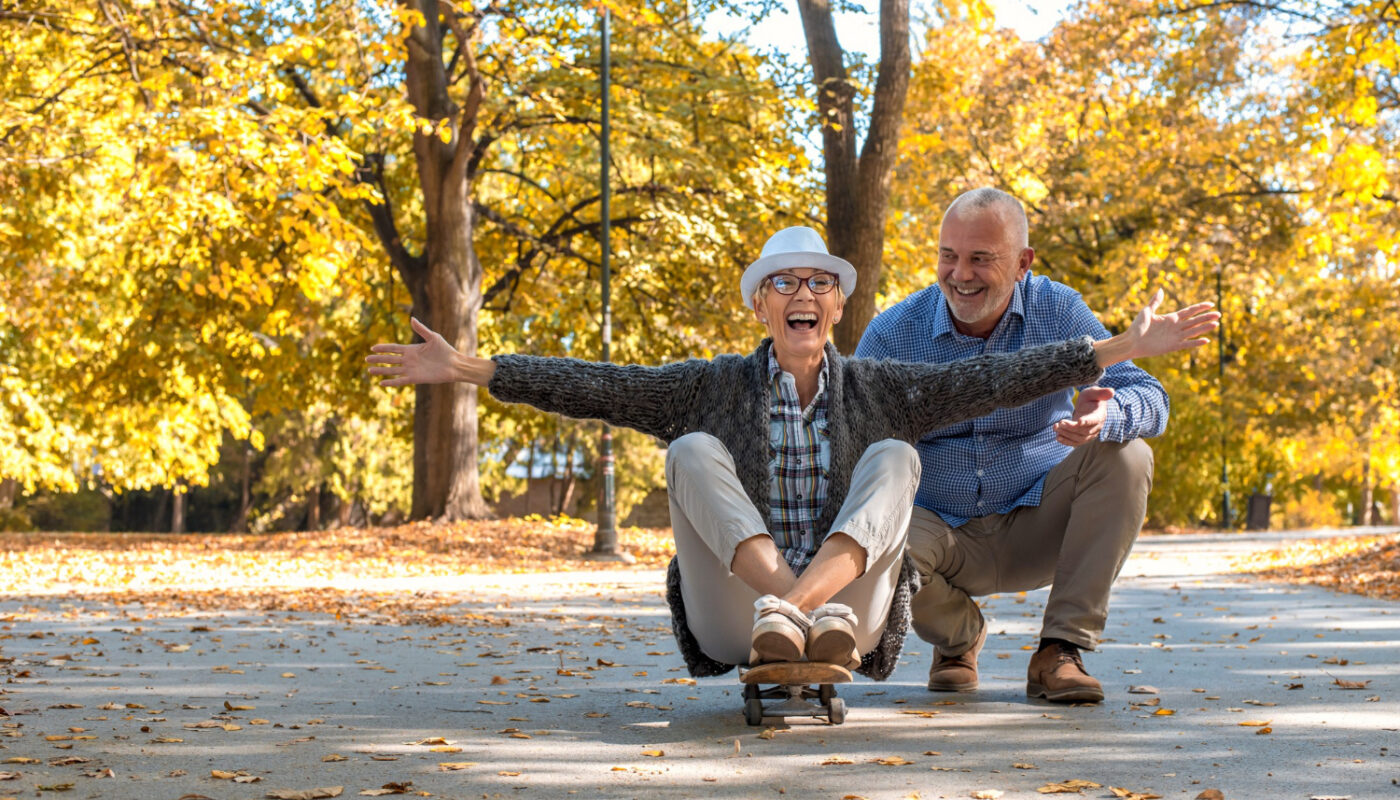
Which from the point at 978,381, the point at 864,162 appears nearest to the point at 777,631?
the point at 978,381

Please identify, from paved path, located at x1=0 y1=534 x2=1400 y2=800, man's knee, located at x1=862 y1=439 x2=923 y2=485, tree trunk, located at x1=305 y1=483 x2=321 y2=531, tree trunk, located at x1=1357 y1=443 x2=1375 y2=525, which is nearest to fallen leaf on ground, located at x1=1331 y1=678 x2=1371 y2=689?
paved path, located at x1=0 y1=534 x2=1400 y2=800

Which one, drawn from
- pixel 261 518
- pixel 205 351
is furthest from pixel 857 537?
pixel 261 518

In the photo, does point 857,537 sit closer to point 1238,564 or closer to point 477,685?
point 477,685

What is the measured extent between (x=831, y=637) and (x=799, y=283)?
1.25 metres

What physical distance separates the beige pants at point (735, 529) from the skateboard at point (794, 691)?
0.59 feet

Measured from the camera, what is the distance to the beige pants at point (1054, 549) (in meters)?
5.60

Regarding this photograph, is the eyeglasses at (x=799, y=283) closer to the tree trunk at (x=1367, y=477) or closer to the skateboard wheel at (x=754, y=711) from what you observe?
the skateboard wheel at (x=754, y=711)

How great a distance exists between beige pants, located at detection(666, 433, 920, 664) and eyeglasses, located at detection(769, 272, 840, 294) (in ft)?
1.89

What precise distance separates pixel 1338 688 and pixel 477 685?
3454 mm

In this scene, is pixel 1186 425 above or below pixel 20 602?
above

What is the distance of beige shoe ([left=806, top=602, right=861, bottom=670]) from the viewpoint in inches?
176

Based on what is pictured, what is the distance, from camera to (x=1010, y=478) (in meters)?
5.95

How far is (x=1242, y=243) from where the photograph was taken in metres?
24.3

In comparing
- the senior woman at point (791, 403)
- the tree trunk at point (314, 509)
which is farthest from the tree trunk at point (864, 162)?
the tree trunk at point (314, 509)
